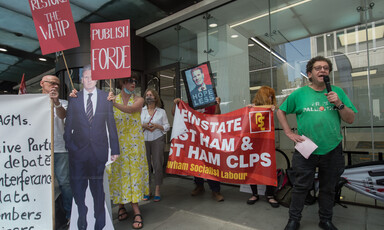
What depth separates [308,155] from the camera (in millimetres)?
2367

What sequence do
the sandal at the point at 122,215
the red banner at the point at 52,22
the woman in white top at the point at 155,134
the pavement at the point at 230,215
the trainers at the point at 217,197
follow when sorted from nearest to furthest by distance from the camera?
the red banner at the point at 52,22
the pavement at the point at 230,215
the sandal at the point at 122,215
the trainers at the point at 217,197
the woman in white top at the point at 155,134

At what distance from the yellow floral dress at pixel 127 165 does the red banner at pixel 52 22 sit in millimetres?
887

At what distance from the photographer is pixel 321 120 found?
2352 mm

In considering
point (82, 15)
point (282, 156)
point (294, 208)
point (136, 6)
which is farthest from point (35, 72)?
point (294, 208)

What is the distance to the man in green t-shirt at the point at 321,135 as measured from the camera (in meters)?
2.35

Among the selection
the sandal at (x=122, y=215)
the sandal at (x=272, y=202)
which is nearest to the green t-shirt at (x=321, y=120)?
the sandal at (x=272, y=202)

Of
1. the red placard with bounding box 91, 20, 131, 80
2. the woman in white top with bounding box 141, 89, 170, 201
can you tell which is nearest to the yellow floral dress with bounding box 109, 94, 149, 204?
the red placard with bounding box 91, 20, 131, 80

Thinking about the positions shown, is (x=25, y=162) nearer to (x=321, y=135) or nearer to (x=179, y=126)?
(x=179, y=126)

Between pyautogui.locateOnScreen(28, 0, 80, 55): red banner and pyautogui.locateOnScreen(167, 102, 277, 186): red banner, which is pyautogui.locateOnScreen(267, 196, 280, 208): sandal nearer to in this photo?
pyautogui.locateOnScreen(167, 102, 277, 186): red banner

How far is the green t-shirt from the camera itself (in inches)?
92.4

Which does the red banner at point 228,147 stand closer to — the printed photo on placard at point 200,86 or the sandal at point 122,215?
the printed photo on placard at point 200,86

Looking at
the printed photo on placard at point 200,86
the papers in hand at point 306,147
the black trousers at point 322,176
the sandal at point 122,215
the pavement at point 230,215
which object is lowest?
the pavement at point 230,215

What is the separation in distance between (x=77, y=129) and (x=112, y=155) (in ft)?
1.42

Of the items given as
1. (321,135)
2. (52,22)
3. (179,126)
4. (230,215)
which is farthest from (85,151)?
(321,135)
